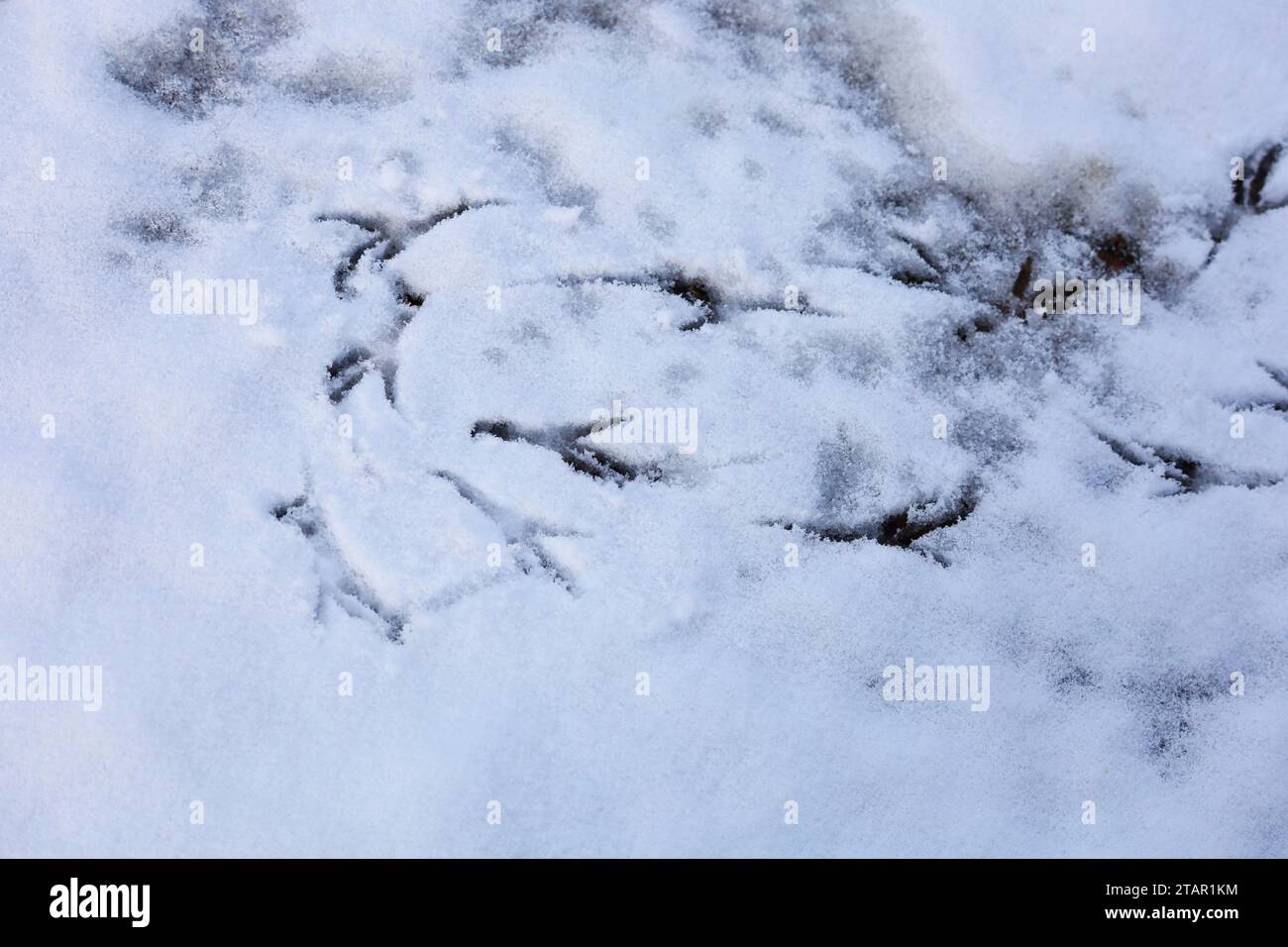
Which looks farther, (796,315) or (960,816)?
(796,315)

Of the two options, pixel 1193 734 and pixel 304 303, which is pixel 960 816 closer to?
pixel 1193 734

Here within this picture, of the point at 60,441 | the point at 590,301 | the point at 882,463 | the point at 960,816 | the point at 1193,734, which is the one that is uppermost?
the point at 590,301

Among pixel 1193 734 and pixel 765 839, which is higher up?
pixel 1193 734

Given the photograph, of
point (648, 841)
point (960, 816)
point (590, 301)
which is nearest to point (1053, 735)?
point (960, 816)

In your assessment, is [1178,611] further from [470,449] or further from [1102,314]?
[470,449]
